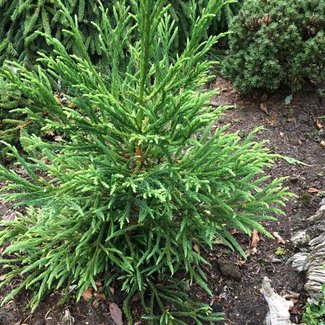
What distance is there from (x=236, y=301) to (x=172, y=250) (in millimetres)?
745

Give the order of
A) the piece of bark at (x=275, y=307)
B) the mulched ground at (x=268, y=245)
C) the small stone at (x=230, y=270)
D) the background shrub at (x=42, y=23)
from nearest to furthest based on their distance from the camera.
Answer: the piece of bark at (x=275, y=307)
the mulched ground at (x=268, y=245)
the small stone at (x=230, y=270)
the background shrub at (x=42, y=23)

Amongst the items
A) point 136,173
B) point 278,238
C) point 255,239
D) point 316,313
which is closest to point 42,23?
point 136,173

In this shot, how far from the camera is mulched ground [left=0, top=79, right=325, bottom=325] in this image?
2969mm

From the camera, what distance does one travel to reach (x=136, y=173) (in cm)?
255

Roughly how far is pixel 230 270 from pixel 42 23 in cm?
301

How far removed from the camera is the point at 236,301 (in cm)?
306

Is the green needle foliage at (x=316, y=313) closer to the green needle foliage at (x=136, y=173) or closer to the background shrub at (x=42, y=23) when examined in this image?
the green needle foliage at (x=136, y=173)

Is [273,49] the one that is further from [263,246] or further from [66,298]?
[66,298]

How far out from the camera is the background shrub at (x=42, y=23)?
444 centimetres

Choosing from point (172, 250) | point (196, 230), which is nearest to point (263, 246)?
point (196, 230)

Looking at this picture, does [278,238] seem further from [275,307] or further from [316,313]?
[316,313]

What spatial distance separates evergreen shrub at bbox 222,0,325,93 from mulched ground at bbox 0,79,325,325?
0.27 m

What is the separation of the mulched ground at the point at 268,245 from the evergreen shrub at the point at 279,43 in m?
0.27

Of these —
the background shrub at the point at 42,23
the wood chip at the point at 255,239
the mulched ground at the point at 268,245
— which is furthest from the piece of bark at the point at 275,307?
the background shrub at the point at 42,23
